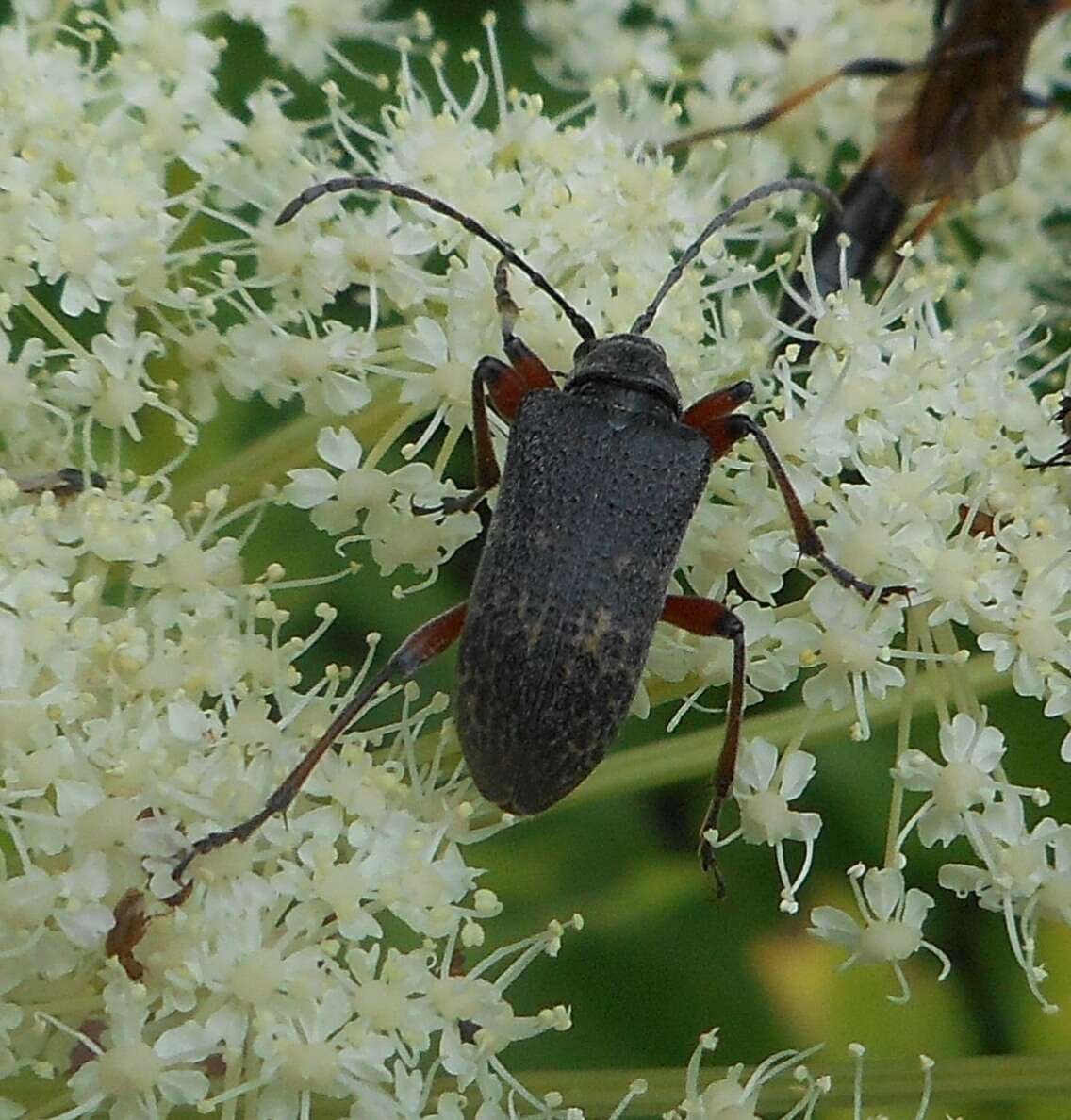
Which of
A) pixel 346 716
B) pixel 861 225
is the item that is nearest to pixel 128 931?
pixel 346 716

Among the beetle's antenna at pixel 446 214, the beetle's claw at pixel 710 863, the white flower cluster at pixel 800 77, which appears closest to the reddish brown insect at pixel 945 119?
the white flower cluster at pixel 800 77

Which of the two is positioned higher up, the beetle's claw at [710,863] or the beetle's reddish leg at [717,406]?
the beetle's reddish leg at [717,406]

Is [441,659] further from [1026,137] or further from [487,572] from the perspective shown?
[1026,137]

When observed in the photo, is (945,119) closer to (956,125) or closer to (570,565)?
(956,125)

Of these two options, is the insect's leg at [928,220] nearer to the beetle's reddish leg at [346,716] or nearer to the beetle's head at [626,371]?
the beetle's head at [626,371]

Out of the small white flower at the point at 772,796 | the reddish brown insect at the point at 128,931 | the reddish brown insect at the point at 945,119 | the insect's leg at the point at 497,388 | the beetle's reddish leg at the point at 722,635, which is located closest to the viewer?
the reddish brown insect at the point at 128,931

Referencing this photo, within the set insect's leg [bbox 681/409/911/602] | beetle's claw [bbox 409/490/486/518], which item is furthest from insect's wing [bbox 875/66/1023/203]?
beetle's claw [bbox 409/490/486/518]

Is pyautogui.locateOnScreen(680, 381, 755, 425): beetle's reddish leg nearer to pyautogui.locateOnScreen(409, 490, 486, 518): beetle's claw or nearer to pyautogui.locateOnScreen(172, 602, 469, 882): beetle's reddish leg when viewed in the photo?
pyautogui.locateOnScreen(409, 490, 486, 518): beetle's claw
